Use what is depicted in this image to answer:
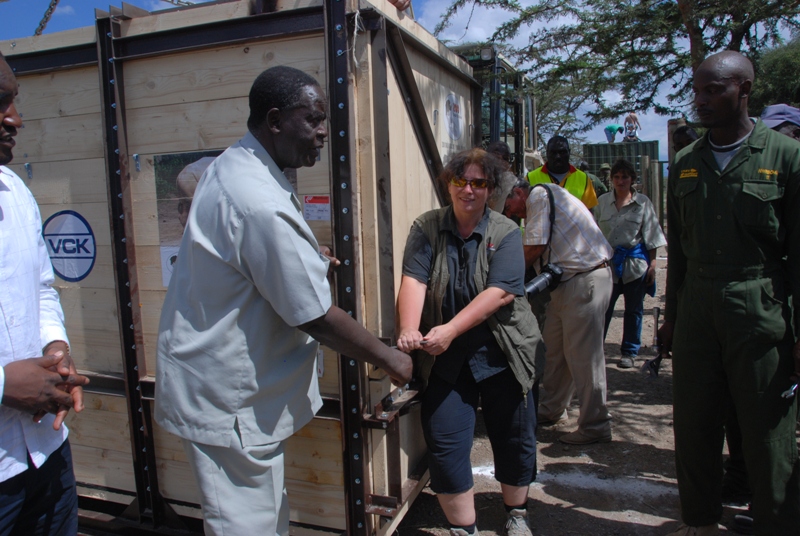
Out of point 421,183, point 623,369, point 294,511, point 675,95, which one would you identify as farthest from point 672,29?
point 294,511

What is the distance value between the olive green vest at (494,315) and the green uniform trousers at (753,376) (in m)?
0.72

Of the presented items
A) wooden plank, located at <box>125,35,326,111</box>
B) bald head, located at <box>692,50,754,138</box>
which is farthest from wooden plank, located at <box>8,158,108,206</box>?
bald head, located at <box>692,50,754,138</box>

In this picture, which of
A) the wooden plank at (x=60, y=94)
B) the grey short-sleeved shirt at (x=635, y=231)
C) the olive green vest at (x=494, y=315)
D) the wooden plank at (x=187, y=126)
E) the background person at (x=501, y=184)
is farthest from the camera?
the grey short-sleeved shirt at (x=635, y=231)

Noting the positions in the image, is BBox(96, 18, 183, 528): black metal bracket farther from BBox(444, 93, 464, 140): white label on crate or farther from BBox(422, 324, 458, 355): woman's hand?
BBox(444, 93, 464, 140): white label on crate

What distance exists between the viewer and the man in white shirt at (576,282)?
3887mm

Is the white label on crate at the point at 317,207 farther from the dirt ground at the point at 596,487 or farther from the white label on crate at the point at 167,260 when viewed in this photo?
the dirt ground at the point at 596,487

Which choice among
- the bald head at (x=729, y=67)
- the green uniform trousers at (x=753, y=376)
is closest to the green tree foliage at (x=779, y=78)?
the bald head at (x=729, y=67)

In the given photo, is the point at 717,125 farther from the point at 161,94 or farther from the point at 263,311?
the point at 161,94

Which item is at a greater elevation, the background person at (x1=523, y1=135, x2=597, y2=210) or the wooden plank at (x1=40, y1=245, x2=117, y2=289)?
the background person at (x1=523, y1=135, x2=597, y2=210)

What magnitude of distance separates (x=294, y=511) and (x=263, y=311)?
1.37 m

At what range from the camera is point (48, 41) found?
294cm

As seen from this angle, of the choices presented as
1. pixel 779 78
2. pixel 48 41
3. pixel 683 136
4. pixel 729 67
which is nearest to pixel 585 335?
pixel 729 67

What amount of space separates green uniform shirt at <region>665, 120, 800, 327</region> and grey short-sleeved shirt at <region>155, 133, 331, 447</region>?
5.71 ft

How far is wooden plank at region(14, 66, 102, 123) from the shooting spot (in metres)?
2.93
